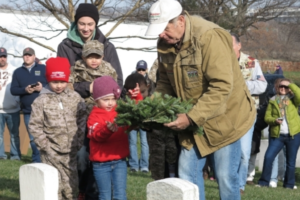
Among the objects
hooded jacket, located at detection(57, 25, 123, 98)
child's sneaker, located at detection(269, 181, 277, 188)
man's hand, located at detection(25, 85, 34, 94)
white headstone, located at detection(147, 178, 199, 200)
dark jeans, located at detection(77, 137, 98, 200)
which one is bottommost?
child's sneaker, located at detection(269, 181, 277, 188)

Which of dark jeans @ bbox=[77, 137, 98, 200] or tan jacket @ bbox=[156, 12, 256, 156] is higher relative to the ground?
tan jacket @ bbox=[156, 12, 256, 156]

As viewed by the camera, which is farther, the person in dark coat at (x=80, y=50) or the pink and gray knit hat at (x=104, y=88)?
the person in dark coat at (x=80, y=50)

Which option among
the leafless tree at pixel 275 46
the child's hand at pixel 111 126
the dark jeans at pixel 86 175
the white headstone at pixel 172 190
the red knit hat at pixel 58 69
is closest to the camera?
the white headstone at pixel 172 190

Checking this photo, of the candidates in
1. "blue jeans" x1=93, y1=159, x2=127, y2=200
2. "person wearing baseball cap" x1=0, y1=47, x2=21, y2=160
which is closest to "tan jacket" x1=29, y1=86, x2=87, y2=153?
"blue jeans" x1=93, y1=159, x2=127, y2=200

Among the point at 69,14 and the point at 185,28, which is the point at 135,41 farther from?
the point at 185,28

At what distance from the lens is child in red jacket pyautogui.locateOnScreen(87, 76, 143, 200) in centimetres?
579

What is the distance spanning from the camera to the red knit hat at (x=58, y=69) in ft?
20.7

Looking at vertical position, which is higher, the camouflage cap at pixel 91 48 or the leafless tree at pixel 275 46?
the camouflage cap at pixel 91 48

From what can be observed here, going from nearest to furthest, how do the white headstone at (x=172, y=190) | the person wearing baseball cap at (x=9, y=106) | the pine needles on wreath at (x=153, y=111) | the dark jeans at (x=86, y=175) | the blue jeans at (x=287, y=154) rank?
the white headstone at (x=172, y=190) → the pine needles on wreath at (x=153, y=111) → the dark jeans at (x=86, y=175) → the blue jeans at (x=287, y=154) → the person wearing baseball cap at (x=9, y=106)

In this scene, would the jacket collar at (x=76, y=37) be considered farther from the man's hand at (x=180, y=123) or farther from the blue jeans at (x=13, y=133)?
the blue jeans at (x=13, y=133)

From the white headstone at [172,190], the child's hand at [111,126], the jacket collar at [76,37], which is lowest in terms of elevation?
the child's hand at [111,126]

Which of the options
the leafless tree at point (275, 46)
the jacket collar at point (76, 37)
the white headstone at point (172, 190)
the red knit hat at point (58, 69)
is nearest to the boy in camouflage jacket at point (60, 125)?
the red knit hat at point (58, 69)

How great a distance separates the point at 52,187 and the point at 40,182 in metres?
0.08

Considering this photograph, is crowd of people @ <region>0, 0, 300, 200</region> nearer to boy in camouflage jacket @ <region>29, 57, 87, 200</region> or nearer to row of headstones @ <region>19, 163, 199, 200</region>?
boy in camouflage jacket @ <region>29, 57, 87, 200</region>
